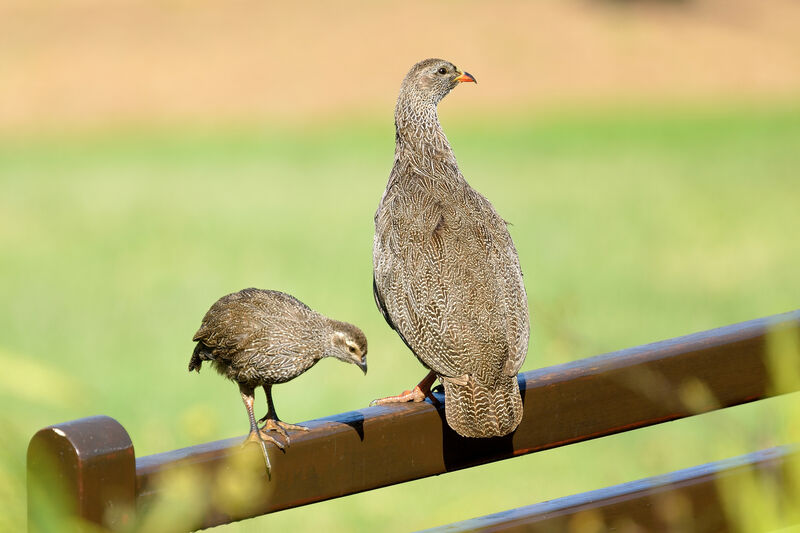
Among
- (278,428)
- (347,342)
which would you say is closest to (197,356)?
(347,342)

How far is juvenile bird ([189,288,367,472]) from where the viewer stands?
4.04 metres

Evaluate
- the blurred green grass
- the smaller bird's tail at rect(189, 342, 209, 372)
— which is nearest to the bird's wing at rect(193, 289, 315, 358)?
the smaller bird's tail at rect(189, 342, 209, 372)

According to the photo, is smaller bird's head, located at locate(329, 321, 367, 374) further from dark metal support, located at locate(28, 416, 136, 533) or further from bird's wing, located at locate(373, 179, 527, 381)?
dark metal support, located at locate(28, 416, 136, 533)

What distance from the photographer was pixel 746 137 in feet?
80.7

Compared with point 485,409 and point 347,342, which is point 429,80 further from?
point 485,409

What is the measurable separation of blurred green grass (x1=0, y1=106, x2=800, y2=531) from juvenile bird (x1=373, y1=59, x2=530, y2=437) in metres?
4.85

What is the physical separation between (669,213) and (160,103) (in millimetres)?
10826

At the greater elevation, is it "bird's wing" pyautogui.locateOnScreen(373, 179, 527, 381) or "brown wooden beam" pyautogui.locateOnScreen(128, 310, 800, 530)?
"bird's wing" pyautogui.locateOnScreen(373, 179, 527, 381)

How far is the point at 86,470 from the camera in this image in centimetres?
252

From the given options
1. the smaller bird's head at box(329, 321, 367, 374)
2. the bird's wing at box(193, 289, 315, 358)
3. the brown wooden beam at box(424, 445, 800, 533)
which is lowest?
the brown wooden beam at box(424, 445, 800, 533)

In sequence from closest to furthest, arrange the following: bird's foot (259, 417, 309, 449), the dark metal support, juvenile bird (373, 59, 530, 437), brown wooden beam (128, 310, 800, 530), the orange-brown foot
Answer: the dark metal support → brown wooden beam (128, 310, 800, 530) → the orange-brown foot → bird's foot (259, 417, 309, 449) → juvenile bird (373, 59, 530, 437)

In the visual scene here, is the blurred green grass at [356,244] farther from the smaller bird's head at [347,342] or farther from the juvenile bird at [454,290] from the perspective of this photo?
the smaller bird's head at [347,342]

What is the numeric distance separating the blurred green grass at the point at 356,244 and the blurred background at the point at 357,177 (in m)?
0.05

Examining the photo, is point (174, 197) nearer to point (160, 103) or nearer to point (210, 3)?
point (160, 103)
